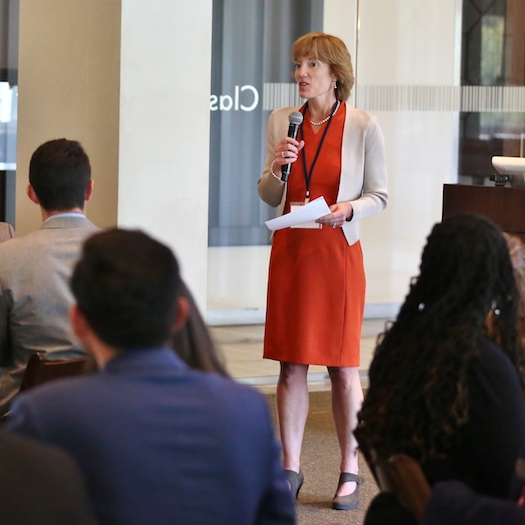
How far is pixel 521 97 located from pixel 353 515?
3886 millimetres

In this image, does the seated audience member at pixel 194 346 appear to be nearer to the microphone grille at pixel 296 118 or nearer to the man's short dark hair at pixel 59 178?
the man's short dark hair at pixel 59 178

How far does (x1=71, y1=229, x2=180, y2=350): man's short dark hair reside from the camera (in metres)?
1.45

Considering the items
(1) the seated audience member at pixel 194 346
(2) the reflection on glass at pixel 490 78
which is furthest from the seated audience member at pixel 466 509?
(2) the reflection on glass at pixel 490 78

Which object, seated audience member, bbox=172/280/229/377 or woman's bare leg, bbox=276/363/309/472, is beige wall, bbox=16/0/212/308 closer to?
woman's bare leg, bbox=276/363/309/472

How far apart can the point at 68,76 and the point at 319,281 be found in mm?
2189

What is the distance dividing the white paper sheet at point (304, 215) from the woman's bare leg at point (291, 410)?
586mm

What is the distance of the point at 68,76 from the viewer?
517 cm

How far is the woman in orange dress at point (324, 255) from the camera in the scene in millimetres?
3719

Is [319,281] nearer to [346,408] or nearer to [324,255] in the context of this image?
[324,255]

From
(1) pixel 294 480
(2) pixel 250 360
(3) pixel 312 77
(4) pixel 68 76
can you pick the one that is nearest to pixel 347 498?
(1) pixel 294 480

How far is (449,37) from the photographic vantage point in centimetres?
637

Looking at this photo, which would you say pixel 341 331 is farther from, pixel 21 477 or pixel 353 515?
pixel 21 477

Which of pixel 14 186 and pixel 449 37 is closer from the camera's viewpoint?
pixel 14 186

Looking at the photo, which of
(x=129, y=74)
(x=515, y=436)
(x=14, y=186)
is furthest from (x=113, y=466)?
(x=14, y=186)
